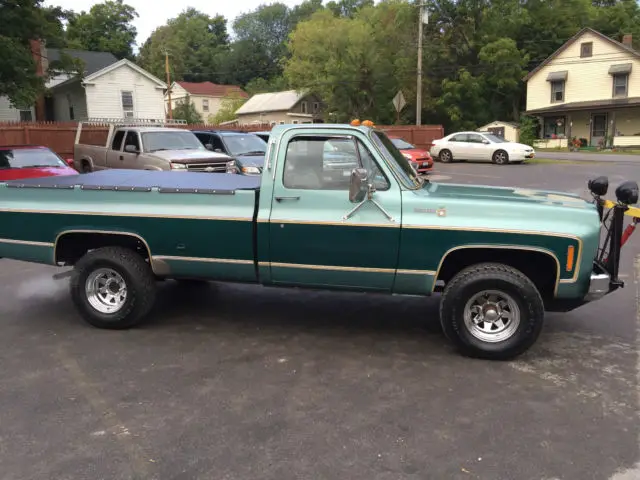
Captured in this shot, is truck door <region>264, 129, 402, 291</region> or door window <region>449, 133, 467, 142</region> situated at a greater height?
door window <region>449, 133, 467, 142</region>

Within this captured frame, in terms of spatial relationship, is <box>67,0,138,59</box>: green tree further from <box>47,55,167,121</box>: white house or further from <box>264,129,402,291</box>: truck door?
<box>264,129,402,291</box>: truck door

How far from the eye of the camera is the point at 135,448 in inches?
134

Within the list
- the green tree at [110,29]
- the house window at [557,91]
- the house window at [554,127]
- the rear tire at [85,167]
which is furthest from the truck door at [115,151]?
the green tree at [110,29]

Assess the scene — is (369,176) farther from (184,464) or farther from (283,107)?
(283,107)

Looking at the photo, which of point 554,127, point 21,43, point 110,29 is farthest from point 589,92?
point 110,29

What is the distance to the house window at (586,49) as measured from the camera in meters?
40.0

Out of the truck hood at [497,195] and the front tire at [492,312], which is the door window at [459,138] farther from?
the front tire at [492,312]

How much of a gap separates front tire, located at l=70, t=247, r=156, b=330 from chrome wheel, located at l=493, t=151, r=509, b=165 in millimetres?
22307

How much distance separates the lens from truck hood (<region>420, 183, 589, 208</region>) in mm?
4775

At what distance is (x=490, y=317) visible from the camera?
472 centimetres

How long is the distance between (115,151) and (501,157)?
17.4m

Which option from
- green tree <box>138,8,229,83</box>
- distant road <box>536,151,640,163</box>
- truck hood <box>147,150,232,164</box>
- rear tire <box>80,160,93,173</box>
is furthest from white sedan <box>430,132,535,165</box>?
green tree <box>138,8,229,83</box>

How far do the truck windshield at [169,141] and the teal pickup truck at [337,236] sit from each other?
8018 millimetres

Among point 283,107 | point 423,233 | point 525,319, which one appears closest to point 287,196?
point 423,233
